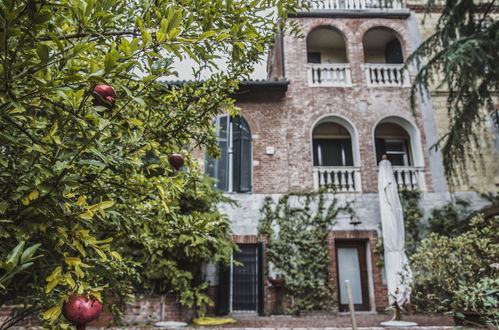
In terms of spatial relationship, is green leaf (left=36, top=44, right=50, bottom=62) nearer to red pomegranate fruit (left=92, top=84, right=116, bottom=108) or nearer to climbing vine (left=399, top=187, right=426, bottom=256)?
red pomegranate fruit (left=92, top=84, right=116, bottom=108)

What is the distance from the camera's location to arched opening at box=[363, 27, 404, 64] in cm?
1127

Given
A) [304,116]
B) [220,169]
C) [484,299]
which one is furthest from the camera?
[304,116]

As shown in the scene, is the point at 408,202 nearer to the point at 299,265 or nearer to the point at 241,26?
the point at 299,265

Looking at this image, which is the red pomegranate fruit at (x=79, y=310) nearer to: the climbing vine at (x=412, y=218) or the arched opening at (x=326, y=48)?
the climbing vine at (x=412, y=218)

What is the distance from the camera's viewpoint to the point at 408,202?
9.41m

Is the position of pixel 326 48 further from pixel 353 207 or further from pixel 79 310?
pixel 79 310

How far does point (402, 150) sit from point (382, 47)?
13.2 feet

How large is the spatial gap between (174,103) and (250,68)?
1.89 feet

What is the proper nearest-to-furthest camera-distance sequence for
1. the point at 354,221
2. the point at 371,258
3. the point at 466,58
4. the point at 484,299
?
the point at 484,299 < the point at 466,58 < the point at 371,258 < the point at 354,221

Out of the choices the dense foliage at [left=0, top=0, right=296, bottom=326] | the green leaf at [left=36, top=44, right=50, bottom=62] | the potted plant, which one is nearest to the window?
the potted plant

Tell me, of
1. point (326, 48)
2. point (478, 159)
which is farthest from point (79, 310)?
point (326, 48)

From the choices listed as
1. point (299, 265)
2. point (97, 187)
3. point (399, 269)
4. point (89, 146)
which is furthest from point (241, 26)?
point (299, 265)

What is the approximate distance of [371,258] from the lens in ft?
29.7

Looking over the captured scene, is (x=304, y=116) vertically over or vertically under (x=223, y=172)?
over
